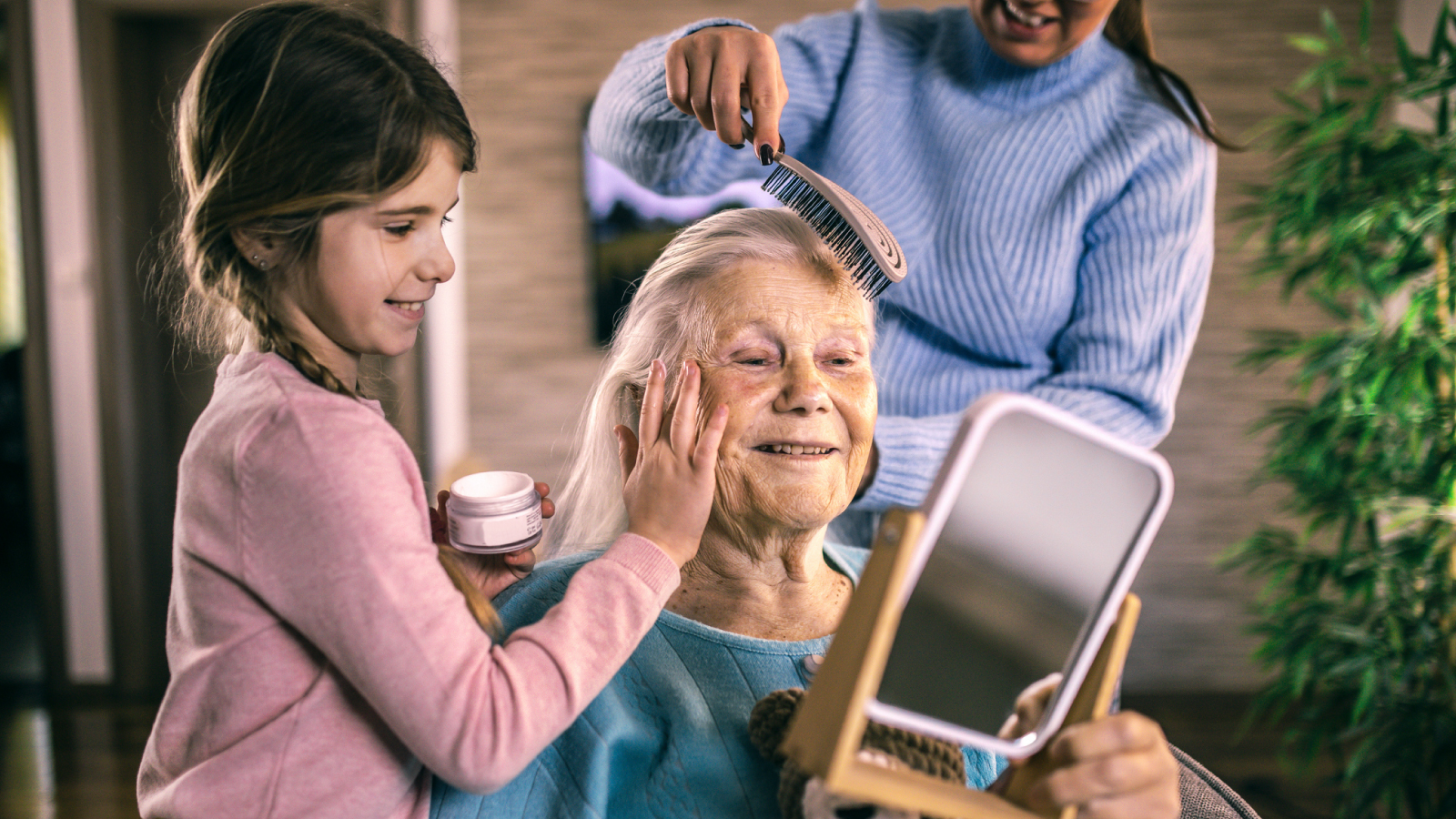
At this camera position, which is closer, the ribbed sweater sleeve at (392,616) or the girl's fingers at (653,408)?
the ribbed sweater sleeve at (392,616)

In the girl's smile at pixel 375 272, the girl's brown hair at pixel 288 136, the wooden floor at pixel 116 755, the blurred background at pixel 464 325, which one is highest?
the girl's brown hair at pixel 288 136

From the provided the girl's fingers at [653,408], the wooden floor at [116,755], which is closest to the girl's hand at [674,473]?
the girl's fingers at [653,408]

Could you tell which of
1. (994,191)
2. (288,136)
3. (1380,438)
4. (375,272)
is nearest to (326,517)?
(375,272)

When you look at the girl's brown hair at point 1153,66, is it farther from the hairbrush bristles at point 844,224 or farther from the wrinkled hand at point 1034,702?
the wrinkled hand at point 1034,702

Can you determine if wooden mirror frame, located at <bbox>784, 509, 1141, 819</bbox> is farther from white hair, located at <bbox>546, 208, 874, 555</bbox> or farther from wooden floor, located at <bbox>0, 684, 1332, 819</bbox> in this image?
wooden floor, located at <bbox>0, 684, 1332, 819</bbox>

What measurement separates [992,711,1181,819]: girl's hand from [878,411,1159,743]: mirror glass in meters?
0.06

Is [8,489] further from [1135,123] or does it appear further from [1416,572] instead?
[1416,572]

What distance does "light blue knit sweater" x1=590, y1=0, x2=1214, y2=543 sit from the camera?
125 centimetres

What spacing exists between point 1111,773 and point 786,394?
0.51 m

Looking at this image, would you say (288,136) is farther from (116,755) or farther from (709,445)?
(116,755)

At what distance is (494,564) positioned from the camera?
3.61 feet

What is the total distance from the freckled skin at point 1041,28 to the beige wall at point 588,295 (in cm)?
231

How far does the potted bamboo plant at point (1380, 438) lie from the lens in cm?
200

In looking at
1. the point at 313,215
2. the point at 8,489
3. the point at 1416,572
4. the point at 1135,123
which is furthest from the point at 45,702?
the point at 1416,572
